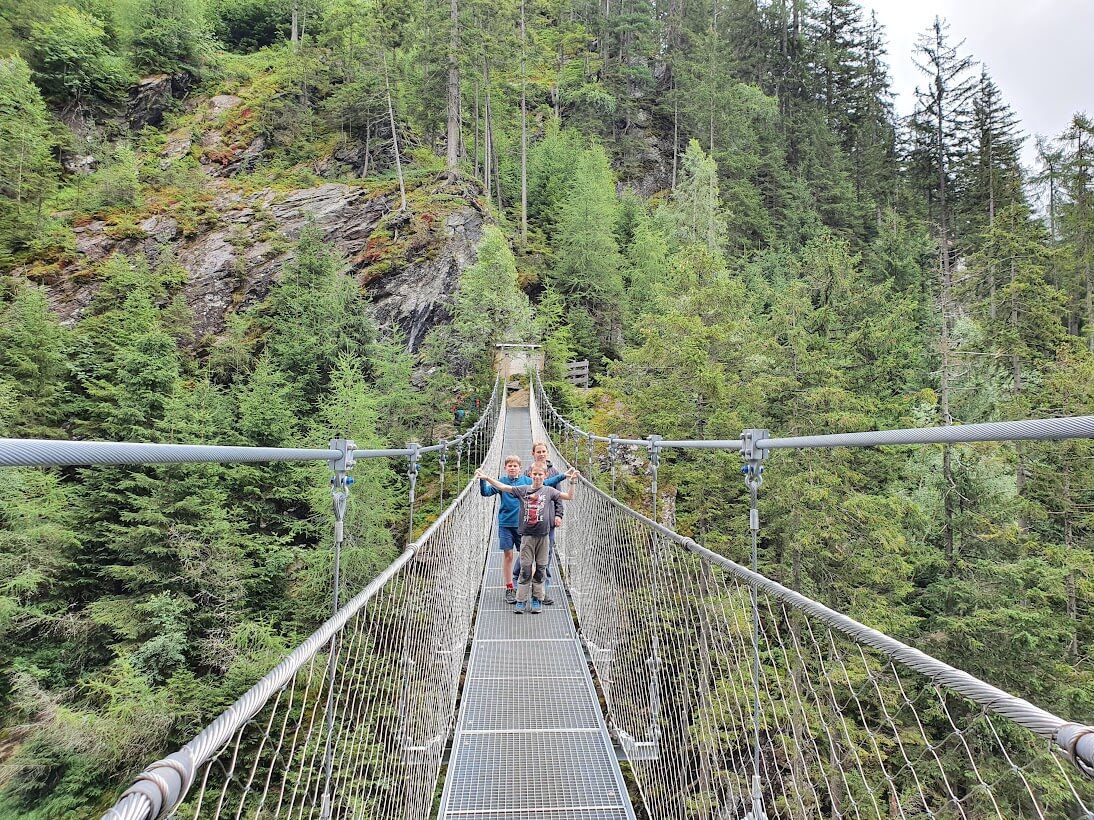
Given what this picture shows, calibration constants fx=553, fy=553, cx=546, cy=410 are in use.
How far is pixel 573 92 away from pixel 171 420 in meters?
21.9

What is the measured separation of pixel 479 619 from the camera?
11.8 feet

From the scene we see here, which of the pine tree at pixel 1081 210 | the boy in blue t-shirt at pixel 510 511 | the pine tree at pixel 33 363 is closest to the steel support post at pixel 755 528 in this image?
the boy in blue t-shirt at pixel 510 511

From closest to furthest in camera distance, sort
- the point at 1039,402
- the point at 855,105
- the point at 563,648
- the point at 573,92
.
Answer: the point at 563,648 → the point at 1039,402 → the point at 573,92 → the point at 855,105

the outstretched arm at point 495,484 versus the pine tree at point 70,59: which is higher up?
the pine tree at point 70,59

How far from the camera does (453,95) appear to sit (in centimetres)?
1563

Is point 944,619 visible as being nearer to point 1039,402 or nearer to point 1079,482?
point 1079,482

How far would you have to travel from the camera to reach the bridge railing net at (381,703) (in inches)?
25.2

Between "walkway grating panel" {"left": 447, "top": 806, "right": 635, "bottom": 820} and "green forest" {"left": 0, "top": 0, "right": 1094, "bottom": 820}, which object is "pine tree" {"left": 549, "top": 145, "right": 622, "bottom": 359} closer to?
"green forest" {"left": 0, "top": 0, "right": 1094, "bottom": 820}

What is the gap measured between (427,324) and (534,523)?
10.5 m

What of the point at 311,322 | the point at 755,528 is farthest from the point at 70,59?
the point at 755,528

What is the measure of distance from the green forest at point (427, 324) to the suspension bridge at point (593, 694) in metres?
4.66

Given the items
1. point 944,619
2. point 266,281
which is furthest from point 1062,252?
point 266,281

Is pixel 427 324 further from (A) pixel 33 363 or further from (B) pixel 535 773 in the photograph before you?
(B) pixel 535 773

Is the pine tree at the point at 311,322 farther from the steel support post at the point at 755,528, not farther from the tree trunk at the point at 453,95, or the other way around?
the steel support post at the point at 755,528
